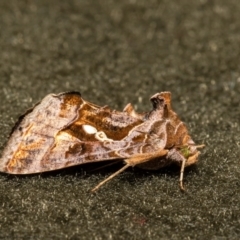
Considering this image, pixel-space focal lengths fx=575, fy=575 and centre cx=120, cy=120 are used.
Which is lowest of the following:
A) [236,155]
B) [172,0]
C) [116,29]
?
[236,155]

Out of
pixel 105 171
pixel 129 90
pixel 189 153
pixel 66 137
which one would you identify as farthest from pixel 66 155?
pixel 129 90

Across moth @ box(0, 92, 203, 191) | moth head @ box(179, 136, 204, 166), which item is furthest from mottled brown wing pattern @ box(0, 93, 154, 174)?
moth head @ box(179, 136, 204, 166)

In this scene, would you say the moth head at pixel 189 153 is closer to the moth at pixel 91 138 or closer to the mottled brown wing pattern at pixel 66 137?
the moth at pixel 91 138

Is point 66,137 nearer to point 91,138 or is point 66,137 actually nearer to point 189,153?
point 91,138

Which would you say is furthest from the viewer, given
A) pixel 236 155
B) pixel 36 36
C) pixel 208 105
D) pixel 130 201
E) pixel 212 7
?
pixel 212 7

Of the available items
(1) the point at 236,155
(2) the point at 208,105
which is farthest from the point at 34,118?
(2) the point at 208,105

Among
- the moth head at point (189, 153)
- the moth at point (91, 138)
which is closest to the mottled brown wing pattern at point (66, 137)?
the moth at point (91, 138)

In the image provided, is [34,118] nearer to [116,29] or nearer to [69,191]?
[69,191]
